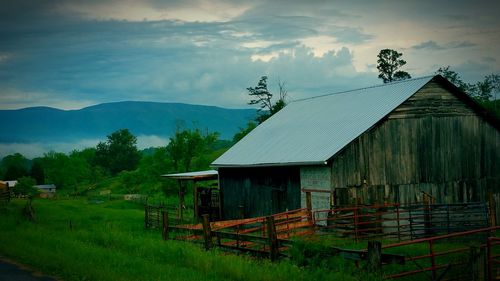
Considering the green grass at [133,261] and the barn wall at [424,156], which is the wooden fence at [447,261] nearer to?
the green grass at [133,261]

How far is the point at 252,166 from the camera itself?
1227 inches

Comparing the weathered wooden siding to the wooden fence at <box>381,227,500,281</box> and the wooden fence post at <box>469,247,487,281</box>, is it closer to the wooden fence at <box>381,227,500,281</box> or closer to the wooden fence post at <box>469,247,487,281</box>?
the wooden fence at <box>381,227,500,281</box>

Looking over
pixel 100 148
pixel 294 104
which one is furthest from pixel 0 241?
pixel 100 148

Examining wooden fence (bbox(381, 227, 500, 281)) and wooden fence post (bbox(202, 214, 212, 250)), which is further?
wooden fence post (bbox(202, 214, 212, 250))

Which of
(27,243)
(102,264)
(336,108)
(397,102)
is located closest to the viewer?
A: (102,264)

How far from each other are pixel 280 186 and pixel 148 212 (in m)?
10.8

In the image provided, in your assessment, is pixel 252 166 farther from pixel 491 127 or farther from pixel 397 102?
pixel 491 127

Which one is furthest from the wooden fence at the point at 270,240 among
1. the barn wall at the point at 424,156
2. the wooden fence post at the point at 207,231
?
the barn wall at the point at 424,156

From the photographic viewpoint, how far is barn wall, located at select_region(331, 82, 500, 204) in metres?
26.8

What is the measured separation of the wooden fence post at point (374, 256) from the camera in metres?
13.8

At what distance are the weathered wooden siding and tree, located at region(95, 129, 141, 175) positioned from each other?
11795 cm

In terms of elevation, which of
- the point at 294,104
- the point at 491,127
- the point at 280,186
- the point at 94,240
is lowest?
the point at 94,240

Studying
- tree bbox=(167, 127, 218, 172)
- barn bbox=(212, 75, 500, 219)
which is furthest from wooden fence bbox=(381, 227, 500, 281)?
tree bbox=(167, 127, 218, 172)

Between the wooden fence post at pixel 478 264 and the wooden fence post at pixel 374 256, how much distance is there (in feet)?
7.78
